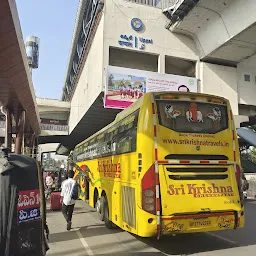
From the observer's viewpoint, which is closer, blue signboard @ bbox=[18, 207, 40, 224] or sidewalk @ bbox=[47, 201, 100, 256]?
blue signboard @ bbox=[18, 207, 40, 224]

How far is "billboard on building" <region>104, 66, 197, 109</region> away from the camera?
2344 cm

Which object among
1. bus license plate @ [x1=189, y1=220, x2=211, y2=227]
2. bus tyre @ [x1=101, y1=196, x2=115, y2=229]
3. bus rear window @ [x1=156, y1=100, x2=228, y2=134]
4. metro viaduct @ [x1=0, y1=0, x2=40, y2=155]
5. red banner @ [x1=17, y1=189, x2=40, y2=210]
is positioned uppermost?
metro viaduct @ [x1=0, y1=0, x2=40, y2=155]

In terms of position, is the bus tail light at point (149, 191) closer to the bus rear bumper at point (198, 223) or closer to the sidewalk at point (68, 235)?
the bus rear bumper at point (198, 223)

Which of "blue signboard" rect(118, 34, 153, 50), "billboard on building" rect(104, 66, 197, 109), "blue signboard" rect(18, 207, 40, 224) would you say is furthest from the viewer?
"blue signboard" rect(118, 34, 153, 50)

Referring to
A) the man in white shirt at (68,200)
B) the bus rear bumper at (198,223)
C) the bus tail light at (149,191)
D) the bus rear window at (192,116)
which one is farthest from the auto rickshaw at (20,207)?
the man in white shirt at (68,200)

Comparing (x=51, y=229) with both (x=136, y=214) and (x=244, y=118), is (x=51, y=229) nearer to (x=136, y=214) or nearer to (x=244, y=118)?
(x=136, y=214)

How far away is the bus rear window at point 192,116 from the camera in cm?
657

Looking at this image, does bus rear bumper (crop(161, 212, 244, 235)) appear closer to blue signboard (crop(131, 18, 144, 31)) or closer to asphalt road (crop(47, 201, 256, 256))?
asphalt road (crop(47, 201, 256, 256))

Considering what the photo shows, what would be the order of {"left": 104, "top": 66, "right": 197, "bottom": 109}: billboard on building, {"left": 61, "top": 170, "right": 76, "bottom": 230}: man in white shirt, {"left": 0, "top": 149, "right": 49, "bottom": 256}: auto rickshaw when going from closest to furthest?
1. {"left": 0, "top": 149, "right": 49, "bottom": 256}: auto rickshaw
2. {"left": 61, "top": 170, "right": 76, "bottom": 230}: man in white shirt
3. {"left": 104, "top": 66, "right": 197, "bottom": 109}: billboard on building

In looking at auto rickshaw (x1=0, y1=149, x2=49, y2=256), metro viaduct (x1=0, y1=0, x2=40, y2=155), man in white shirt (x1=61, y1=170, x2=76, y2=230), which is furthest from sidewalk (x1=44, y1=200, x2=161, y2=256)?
metro viaduct (x1=0, y1=0, x2=40, y2=155)

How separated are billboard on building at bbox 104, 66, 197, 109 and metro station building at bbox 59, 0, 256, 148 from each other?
433 millimetres

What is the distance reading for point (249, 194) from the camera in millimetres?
19969

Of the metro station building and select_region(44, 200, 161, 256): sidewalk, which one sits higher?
the metro station building

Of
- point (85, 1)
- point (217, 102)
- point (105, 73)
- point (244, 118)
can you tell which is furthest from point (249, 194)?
point (85, 1)
